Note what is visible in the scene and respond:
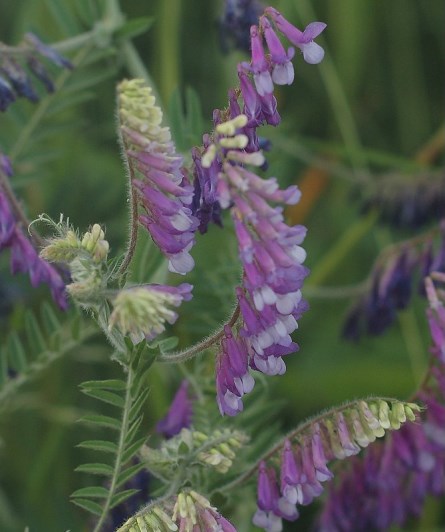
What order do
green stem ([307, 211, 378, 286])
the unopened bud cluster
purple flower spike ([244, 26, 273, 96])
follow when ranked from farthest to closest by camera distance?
green stem ([307, 211, 378, 286]), purple flower spike ([244, 26, 273, 96]), the unopened bud cluster

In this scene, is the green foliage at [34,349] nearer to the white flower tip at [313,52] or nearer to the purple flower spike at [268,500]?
the purple flower spike at [268,500]

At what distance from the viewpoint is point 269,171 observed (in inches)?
74.8

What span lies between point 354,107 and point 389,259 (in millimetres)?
1288

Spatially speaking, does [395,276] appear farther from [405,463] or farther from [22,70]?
[22,70]

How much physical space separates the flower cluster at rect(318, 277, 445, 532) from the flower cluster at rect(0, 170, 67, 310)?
21.9 inches

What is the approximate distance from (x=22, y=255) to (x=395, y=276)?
2.62ft

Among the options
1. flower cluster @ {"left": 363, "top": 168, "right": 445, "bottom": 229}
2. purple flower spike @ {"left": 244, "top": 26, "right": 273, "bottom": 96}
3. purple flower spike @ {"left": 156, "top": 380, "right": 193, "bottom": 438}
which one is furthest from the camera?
flower cluster @ {"left": 363, "top": 168, "right": 445, "bottom": 229}

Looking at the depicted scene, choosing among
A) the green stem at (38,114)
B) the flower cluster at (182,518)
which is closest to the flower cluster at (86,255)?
the flower cluster at (182,518)

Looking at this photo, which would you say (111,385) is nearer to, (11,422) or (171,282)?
(171,282)

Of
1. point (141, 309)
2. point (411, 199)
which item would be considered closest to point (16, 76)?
point (141, 309)

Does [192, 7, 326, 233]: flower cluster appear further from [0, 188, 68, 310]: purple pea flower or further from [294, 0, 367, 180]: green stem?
[294, 0, 367, 180]: green stem

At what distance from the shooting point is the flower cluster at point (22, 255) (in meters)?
1.44

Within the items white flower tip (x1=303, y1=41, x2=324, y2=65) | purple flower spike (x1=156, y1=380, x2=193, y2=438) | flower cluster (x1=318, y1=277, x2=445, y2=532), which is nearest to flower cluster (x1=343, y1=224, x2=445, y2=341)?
flower cluster (x1=318, y1=277, x2=445, y2=532)

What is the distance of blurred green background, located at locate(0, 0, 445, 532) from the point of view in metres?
2.07
